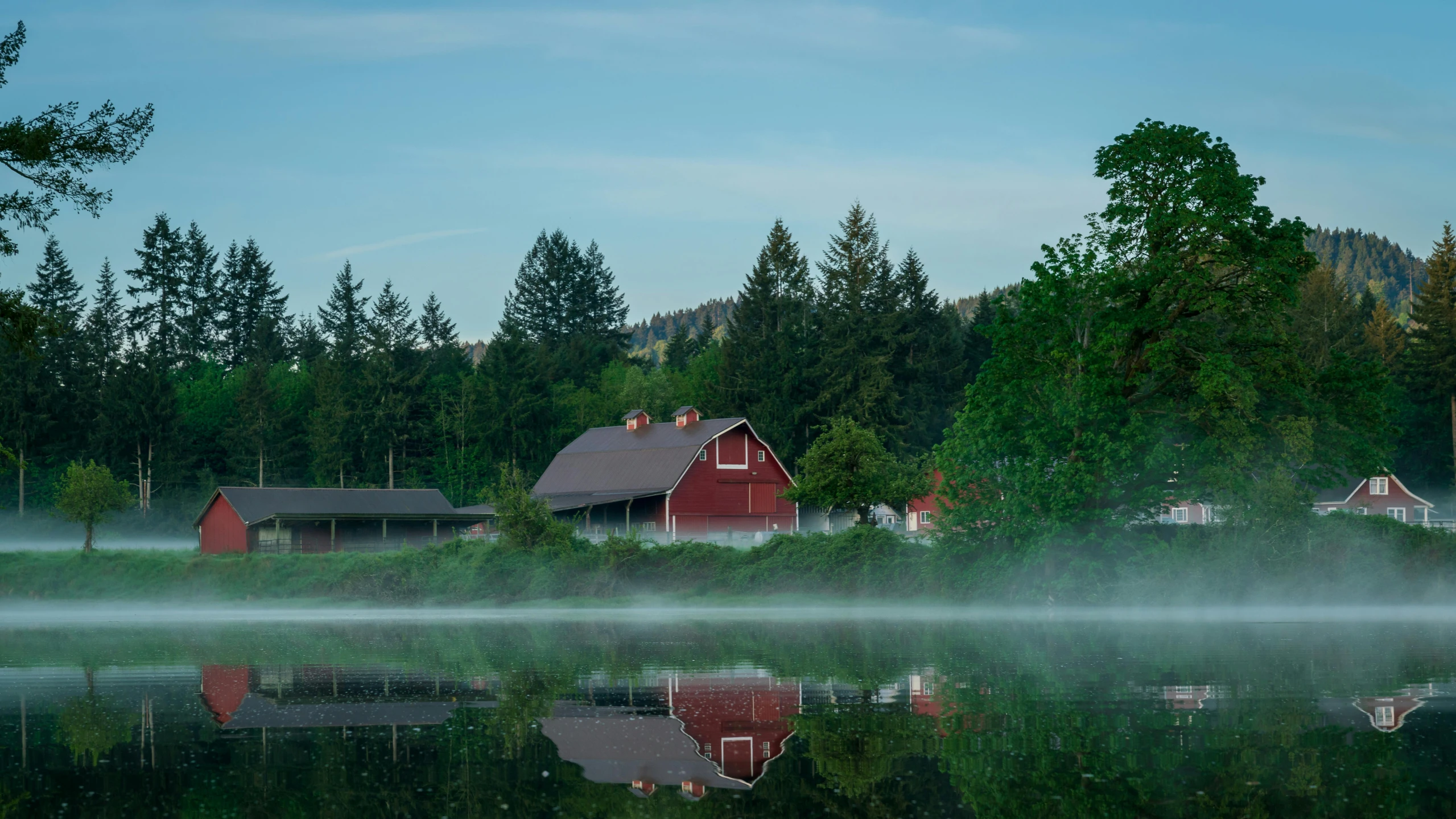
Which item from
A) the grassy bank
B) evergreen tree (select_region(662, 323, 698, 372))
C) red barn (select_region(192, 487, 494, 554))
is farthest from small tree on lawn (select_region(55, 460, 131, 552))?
evergreen tree (select_region(662, 323, 698, 372))

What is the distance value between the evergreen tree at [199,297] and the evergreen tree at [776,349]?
4417 cm

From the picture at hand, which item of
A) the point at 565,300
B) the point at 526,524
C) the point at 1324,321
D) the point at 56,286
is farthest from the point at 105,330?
the point at 1324,321

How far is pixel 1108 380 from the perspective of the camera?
141ft

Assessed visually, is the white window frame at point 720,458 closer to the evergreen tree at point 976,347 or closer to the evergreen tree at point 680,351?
the evergreen tree at point 976,347

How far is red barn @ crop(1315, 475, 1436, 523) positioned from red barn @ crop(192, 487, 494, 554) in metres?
57.9

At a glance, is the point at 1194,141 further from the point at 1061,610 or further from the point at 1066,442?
the point at 1061,610

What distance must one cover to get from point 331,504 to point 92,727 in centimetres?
5070

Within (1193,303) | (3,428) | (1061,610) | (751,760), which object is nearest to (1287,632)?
(1061,610)

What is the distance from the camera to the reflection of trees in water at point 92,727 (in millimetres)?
15117

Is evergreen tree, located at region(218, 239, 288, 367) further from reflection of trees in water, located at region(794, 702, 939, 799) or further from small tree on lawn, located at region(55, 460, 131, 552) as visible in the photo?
reflection of trees in water, located at region(794, 702, 939, 799)

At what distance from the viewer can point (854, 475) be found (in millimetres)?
61125

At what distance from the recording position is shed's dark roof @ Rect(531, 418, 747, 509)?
2872 inches

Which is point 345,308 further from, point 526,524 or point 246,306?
point 526,524

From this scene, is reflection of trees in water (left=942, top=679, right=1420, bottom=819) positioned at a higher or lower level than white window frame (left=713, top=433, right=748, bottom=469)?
lower
